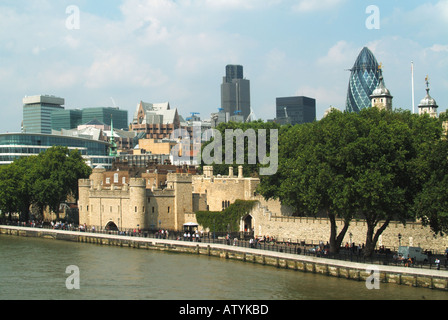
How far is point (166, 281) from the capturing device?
45375mm

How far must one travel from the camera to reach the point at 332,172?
50125 mm

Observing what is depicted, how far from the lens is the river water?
40844 mm

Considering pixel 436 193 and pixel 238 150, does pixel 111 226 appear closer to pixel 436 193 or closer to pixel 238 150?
pixel 238 150

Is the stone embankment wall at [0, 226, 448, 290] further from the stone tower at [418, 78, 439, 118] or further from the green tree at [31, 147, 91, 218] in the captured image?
the stone tower at [418, 78, 439, 118]

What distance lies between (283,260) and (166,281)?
10.5m

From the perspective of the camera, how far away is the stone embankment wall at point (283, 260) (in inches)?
1670

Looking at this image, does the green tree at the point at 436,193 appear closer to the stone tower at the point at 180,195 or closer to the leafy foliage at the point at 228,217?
the leafy foliage at the point at 228,217

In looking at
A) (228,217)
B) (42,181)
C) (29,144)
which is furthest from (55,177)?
(29,144)

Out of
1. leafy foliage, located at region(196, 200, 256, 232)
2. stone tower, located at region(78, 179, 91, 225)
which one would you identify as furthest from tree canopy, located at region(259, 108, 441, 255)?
stone tower, located at region(78, 179, 91, 225)

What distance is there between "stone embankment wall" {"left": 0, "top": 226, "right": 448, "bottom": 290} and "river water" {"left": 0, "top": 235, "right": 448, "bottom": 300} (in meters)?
0.73

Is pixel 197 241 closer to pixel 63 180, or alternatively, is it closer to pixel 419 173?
pixel 419 173

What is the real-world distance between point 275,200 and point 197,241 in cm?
1193
